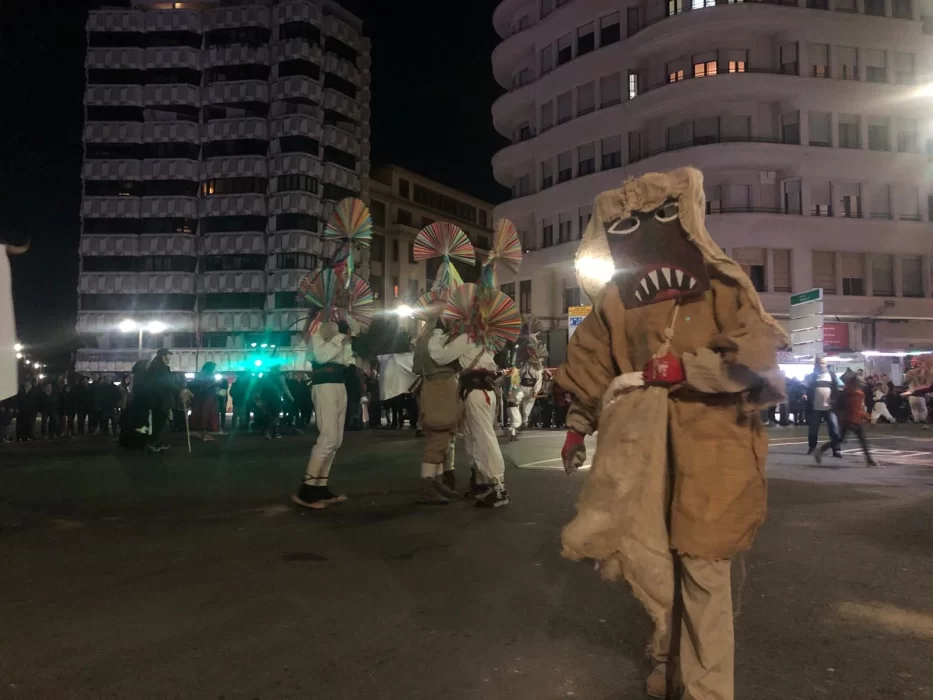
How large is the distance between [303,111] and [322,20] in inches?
315

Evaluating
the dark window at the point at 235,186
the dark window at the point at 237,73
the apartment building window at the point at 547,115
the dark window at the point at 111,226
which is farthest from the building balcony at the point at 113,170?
the apartment building window at the point at 547,115

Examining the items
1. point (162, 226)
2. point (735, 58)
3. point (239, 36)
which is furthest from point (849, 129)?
point (162, 226)

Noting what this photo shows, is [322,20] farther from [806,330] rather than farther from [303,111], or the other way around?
[806,330]

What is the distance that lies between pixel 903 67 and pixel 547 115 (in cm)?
1764

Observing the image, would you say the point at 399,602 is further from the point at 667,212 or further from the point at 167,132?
the point at 167,132

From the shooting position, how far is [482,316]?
28.4 ft

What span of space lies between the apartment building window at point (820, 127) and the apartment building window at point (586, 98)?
10.7 meters

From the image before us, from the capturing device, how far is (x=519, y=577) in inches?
212

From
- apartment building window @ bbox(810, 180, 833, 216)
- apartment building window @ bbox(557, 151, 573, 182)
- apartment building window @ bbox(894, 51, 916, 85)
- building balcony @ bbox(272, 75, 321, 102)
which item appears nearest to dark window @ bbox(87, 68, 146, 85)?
building balcony @ bbox(272, 75, 321, 102)

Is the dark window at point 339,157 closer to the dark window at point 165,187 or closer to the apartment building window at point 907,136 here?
the dark window at point 165,187

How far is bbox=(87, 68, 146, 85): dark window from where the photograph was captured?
213ft

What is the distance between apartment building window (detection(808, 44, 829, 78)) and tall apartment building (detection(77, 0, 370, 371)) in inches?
1484

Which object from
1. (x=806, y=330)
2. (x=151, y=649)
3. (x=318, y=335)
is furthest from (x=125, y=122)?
(x=151, y=649)

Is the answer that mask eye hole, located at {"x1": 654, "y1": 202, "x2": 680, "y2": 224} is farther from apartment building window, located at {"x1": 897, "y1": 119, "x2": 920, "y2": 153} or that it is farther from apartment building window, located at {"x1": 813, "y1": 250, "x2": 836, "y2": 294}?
apartment building window, located at {"x1": 897, "y1": 119, "x2": 920, "y2": 153}
